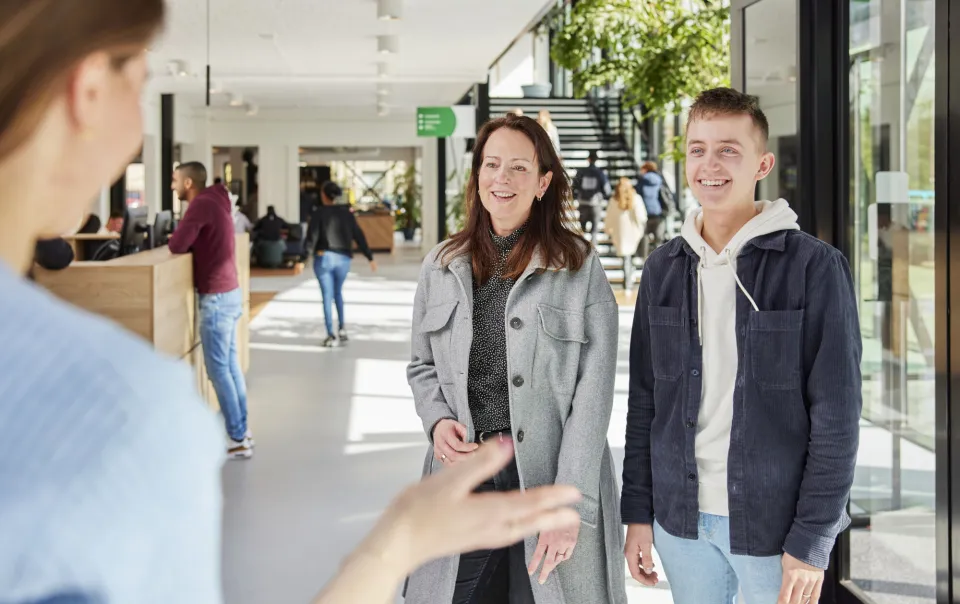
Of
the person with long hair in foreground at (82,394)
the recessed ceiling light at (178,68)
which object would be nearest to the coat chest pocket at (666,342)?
the person with long hair in foreground at (82,394)

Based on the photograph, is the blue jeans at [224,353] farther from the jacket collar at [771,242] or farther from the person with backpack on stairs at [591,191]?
the person with backpack on stairs at [591,191]

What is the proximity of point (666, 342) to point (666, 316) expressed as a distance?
Result: 0.05 meters

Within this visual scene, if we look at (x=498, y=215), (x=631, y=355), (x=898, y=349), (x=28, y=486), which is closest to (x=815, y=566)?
(x=631, y=355)

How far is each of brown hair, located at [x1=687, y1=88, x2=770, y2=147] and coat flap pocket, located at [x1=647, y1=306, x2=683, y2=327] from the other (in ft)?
1.22

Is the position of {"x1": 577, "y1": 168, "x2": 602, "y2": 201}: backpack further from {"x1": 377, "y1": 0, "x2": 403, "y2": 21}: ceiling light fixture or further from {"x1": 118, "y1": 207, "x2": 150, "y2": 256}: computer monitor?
{"x1": 118, "y1": 207, "x2": 150, "y2": 256}: computer monitor

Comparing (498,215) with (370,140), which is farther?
(370,140)

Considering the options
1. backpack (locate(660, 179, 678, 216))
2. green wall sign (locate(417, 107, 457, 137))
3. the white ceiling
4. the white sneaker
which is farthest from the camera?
green wall sign (locate(417, 107, 457, 137))

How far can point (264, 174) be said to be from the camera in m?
26.6

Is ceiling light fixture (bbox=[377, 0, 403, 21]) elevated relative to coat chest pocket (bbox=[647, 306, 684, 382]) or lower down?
elevated

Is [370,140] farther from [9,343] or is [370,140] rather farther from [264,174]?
[9,343]

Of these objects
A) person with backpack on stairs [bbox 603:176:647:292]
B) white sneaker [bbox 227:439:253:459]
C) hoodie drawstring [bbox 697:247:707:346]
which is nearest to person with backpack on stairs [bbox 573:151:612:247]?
person with backpack on stairs [bbox 603:176:647:292]

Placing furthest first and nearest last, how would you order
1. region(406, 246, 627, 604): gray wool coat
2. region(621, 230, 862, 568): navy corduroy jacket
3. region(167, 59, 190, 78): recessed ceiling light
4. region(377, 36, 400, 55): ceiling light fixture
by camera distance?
region(167, 59, 190, 78): recessed ceiling light < region(377, 36, 400, 55): ceiling light fixture < region(406, 246, 627, 604): gray wool coat < region(621, 230, 862, 568): navy corduroy jacket

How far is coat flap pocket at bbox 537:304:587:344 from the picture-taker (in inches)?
91.3

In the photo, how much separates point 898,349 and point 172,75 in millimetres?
15114
